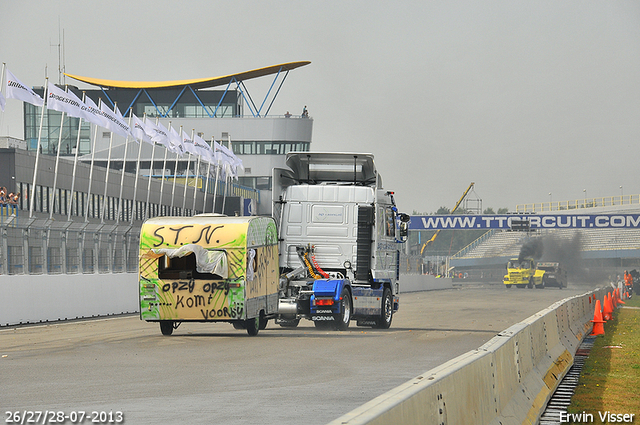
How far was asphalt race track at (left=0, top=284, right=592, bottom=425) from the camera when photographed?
28.7 feet

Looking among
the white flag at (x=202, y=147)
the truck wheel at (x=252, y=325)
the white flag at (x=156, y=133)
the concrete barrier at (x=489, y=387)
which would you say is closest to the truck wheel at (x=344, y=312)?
the truck wheel at (x=252, y=325)

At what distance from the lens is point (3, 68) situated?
1161 inches

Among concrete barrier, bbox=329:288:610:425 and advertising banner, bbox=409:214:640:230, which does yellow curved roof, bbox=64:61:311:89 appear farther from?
concrete barrier, bbox=329:288:610:425

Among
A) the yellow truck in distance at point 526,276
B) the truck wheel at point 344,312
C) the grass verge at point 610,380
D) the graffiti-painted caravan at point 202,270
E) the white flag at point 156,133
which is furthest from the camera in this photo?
the yellow truck in distance at point 526,276

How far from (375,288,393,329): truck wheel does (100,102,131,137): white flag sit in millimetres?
20341

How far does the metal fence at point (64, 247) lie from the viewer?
22109 millimetres

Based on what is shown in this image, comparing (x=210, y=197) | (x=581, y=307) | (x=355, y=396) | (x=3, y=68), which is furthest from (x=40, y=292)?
(x=210, y=197)

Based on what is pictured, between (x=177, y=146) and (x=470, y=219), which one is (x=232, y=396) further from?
(x=470, y=219)

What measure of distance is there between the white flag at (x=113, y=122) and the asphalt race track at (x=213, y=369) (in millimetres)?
→ 18786

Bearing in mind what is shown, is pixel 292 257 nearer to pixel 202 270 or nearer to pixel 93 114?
pixel 202 270

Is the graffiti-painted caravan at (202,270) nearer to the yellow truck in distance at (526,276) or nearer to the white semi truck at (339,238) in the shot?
the white semi truck at (339,238)

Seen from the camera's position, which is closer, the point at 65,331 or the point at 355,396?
the point at 355,396

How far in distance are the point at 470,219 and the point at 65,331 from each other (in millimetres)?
71432

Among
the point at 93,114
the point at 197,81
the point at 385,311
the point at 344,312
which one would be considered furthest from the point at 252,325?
the point at 197,81
